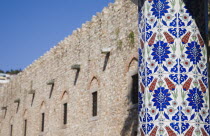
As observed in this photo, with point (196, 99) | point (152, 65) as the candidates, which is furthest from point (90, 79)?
point (196, 99)

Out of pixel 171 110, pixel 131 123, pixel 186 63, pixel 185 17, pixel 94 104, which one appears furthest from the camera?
pixel 94 104

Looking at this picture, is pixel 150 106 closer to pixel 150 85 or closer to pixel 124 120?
pixel 150 85

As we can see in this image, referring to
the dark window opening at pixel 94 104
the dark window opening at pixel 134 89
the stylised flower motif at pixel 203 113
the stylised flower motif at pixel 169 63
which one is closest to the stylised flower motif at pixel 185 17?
the stylised flower motif at pixel 169 63

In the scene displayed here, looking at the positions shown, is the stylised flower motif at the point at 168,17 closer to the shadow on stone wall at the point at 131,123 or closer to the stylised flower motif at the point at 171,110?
the stylised flower motif at the point at 171,110

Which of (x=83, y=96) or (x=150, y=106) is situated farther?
(x=83, y=96)

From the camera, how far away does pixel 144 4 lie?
11.0 ft

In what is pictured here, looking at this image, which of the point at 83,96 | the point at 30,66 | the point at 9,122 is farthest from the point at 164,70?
the point at 9,122

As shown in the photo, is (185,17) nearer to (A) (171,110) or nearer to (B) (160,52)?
(B) (160,52)

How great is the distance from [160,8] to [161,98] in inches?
29.2

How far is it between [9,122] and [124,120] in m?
12.5

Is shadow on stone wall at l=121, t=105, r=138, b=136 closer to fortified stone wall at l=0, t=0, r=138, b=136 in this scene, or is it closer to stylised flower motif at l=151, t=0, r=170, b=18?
fortified stone wall at l=0, t=0, r=138, b=136

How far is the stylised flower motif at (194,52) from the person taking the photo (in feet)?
10.4

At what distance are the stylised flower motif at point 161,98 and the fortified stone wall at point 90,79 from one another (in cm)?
674

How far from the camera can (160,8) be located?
3.28 meters
